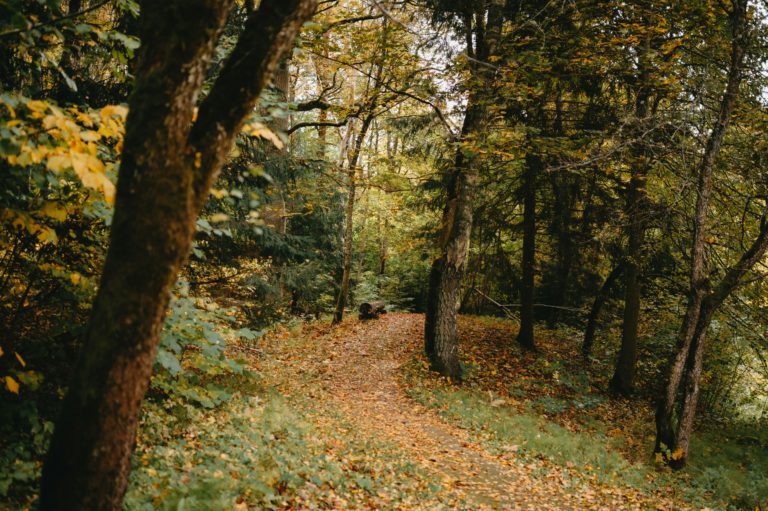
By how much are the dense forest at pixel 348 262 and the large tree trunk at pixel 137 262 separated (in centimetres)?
1

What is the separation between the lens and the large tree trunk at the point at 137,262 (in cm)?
226

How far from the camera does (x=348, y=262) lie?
17422 millimetres

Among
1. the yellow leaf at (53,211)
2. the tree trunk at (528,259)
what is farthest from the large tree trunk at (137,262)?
the tree trunk at (528,259)

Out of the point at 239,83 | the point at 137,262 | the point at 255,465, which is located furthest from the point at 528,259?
the point at 137,262

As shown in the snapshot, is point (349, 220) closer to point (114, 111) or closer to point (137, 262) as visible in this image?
point (114, 111)

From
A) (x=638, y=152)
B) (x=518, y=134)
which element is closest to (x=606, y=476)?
(x=518, y=134)

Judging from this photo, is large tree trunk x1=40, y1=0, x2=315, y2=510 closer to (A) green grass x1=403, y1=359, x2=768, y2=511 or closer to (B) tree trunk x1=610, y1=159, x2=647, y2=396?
(A) green grass x1=403, y1=359, x2=768, y2=511

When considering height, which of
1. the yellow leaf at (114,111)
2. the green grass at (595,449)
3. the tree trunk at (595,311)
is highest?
the yellow leaf at (114,111)

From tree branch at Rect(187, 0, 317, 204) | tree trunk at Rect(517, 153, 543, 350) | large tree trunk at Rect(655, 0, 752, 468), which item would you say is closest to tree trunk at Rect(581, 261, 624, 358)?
tree trunk at Rect(517, 153, 543, 350)

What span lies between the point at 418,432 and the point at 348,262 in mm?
9469

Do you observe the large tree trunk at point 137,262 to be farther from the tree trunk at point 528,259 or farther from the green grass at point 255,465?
the tree trunk at point 528,259

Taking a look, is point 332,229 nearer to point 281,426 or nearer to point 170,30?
point 281,426

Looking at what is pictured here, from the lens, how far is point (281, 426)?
648 centimetres

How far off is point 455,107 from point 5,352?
10559 millimetres
